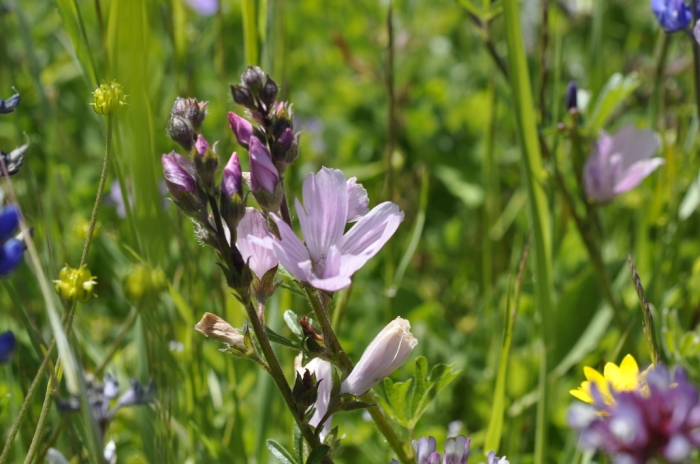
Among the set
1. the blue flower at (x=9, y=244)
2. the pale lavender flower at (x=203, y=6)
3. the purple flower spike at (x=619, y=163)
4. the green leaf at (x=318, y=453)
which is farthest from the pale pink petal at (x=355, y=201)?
the pale lavender flower at (x=203, y=6)

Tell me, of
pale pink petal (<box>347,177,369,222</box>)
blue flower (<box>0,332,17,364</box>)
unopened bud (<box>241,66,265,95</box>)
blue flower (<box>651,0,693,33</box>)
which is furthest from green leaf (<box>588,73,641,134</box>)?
blue flower (<box>0,332,17,364</box>)

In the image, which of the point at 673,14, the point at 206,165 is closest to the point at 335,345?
the point at 206,165

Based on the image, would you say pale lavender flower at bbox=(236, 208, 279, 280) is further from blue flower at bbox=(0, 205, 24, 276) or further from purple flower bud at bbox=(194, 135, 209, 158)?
blue flower at bbox=(0, 205, 24, 276)

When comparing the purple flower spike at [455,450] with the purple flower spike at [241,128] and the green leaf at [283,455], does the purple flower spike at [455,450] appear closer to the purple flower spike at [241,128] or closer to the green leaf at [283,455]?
the green leaf at [283,455]

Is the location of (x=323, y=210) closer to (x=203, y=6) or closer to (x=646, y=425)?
(x=646, y=425)

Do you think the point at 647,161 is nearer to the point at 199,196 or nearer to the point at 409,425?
the point at 409,425

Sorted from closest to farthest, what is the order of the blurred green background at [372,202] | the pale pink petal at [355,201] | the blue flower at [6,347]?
the blue flower at [6,347]
the pale pink petal at [355,201]
the blurred green background at [372,202]
